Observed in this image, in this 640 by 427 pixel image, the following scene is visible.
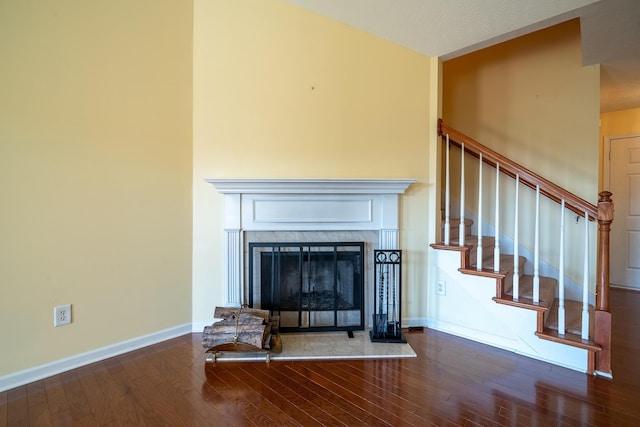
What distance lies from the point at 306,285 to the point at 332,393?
94 cm

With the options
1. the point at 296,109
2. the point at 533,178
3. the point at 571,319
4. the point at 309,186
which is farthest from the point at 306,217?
the point at 571,319

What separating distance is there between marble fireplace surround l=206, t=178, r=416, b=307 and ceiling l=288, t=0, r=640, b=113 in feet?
3.82

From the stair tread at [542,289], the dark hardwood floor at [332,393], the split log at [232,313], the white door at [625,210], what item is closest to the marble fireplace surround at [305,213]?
the split log at [232,313]

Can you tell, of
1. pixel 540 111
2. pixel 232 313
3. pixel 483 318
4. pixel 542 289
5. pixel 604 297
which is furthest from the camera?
pixel 540 111

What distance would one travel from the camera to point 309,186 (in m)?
2.26

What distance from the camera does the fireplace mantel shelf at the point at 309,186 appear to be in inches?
86.9

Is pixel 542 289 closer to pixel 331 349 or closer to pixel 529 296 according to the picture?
pixel 529 296

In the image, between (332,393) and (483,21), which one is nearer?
(332,393)

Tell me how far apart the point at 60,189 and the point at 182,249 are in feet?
2.86

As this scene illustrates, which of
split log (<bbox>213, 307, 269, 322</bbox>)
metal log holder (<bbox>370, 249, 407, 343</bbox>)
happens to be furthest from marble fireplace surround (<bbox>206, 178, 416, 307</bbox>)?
split log (<bbox>213, 307, 269, 322</bbox>)

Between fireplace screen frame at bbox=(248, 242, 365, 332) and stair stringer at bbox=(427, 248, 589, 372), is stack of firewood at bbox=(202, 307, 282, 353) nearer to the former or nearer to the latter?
fireplace screen frame at bbox=(248, 242, 365, 332)

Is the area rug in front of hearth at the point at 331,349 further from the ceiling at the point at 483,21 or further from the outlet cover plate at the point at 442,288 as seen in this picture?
the ceiling at the point at 483,21

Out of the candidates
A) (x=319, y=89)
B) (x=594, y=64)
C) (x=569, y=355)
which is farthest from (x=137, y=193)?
(x=594, y=64)

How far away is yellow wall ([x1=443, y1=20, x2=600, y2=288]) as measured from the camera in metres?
2.72
